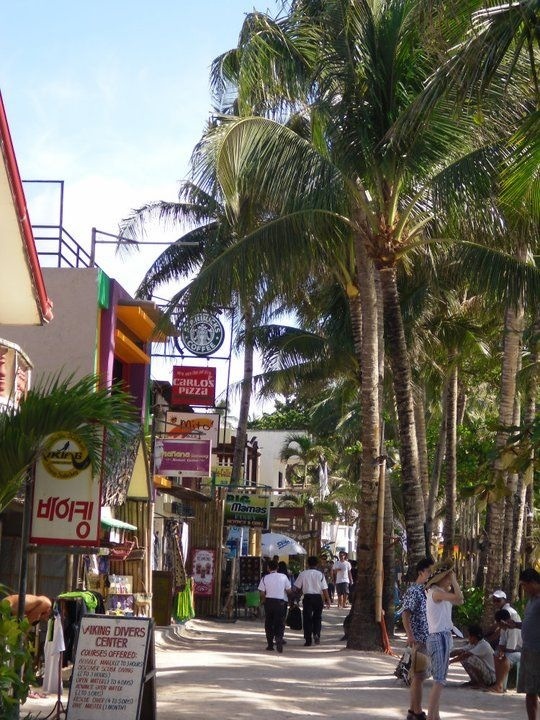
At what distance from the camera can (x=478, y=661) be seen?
49.3 ft

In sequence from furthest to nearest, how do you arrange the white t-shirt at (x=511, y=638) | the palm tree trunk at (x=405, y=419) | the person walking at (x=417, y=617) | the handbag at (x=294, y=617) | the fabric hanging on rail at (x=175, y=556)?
the handbag at (x=294, y=617) < the fabric hanging on rail at (x=175, y=556) < the palm tree trunk at (x=405, y=419) < the white t-shirt at (x=511, y=638) < the person walking at (x=417, y=617)

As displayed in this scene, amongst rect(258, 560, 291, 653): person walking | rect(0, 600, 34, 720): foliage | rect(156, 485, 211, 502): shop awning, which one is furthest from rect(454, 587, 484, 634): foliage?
rect(0, 600, 34, 720): foliage

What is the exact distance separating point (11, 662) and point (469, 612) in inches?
754

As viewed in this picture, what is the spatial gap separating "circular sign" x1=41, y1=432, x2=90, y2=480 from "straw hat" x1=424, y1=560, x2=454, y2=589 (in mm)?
3786

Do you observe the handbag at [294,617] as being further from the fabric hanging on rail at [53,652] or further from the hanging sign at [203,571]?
the fabric hanging on rail at [53,652]

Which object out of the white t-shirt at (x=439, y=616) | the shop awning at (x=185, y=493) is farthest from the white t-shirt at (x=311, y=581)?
the white t-shirt at (x=439, y=616)

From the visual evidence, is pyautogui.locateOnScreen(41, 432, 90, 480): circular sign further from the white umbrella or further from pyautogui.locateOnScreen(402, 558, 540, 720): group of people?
the white umbrella

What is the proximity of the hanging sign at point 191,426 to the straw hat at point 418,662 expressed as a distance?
40.9ft

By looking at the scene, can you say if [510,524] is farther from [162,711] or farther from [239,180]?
[162,711]

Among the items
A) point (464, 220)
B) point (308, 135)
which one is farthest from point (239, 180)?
point (308, 135)

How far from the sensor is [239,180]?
17547 mm

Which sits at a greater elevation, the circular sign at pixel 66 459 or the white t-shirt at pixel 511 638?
the circular sign at pixel 66 459

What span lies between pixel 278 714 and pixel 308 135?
14058mm

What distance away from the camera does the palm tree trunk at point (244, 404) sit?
115 feet
